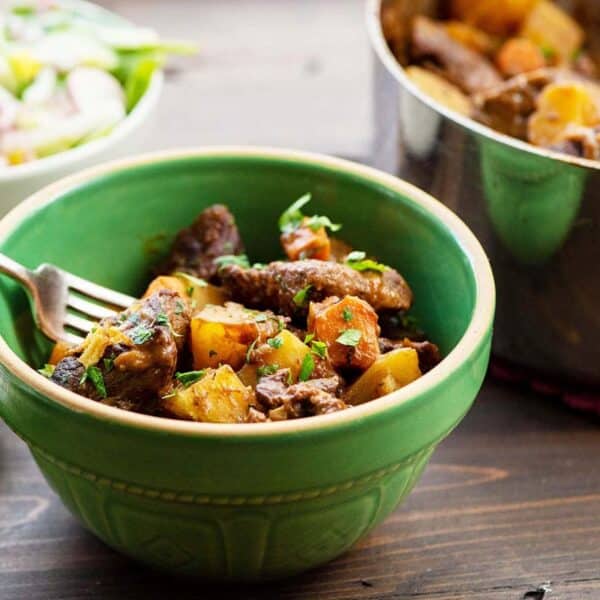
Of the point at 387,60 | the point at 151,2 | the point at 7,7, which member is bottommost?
the point at 151,2

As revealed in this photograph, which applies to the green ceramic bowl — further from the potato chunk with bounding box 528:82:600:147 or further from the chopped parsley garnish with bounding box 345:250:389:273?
the potato chunk with bounding box 528:82:600:147

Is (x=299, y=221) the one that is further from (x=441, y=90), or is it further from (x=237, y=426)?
(x=441, y=90)

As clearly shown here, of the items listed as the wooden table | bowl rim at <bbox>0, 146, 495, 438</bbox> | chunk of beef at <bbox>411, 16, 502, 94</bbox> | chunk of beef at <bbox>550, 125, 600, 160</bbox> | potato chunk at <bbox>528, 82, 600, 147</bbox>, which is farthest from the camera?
chunk of beef at <bbox>411, 16, 502, 94</bbox>

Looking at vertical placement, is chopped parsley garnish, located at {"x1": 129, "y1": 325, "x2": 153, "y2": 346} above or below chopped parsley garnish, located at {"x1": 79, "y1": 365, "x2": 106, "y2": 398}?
above

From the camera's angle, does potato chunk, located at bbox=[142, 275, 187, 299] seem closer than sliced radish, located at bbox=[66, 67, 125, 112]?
Yes

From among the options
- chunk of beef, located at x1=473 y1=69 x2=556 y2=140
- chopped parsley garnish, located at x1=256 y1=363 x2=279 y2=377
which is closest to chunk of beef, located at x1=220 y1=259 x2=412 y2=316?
chopped parsley garnish, located at x1=256 y1=363 x2=279 y2=377

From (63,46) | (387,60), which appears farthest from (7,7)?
(387,60)

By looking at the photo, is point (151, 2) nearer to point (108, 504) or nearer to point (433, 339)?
point (433, 339)
